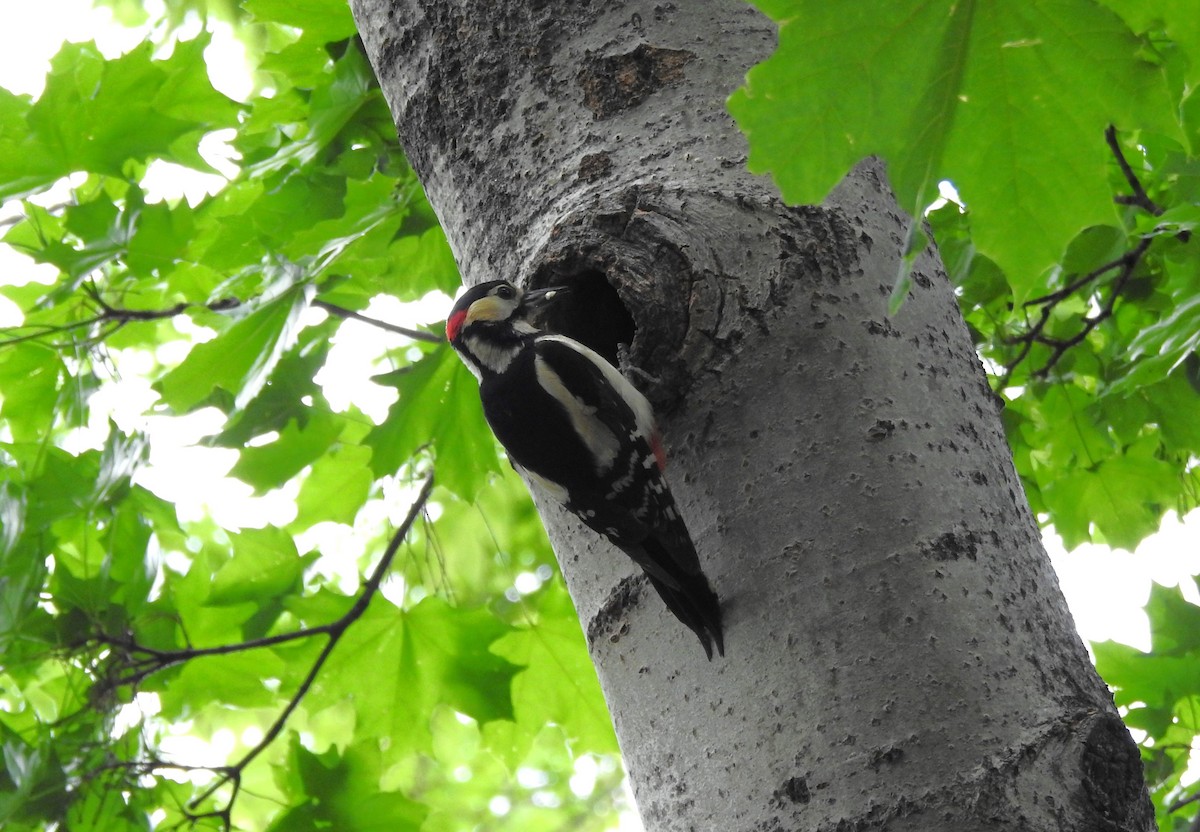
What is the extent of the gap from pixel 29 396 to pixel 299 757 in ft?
4.61

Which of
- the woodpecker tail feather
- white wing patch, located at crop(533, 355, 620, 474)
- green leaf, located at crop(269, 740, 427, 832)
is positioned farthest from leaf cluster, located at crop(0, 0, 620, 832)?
the woodpecker tail feather

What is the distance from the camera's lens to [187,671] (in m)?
2.84

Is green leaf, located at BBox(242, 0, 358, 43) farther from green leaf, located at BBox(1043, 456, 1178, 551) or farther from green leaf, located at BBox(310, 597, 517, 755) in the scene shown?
green leaf, located at BBox(1043, 456, 1178, 551)

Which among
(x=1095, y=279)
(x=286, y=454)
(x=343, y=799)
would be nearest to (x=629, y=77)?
(x=1095, y=279)

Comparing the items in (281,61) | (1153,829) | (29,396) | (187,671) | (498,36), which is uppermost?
(281,61)

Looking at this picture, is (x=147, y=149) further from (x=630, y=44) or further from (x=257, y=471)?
(x=630, y=44)

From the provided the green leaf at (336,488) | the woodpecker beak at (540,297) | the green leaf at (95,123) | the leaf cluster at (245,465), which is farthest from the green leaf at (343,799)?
the green leaf at (95,123)

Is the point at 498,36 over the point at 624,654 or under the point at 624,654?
over

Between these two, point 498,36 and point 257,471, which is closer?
point 498,36

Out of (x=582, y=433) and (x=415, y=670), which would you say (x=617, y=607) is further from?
(x=415, y=670)

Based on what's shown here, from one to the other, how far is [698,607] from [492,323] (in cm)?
116

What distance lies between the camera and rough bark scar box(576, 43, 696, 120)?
175 centimetres

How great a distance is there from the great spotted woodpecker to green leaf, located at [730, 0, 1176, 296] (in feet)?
1.79

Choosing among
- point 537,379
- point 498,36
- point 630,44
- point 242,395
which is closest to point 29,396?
point 242,395
